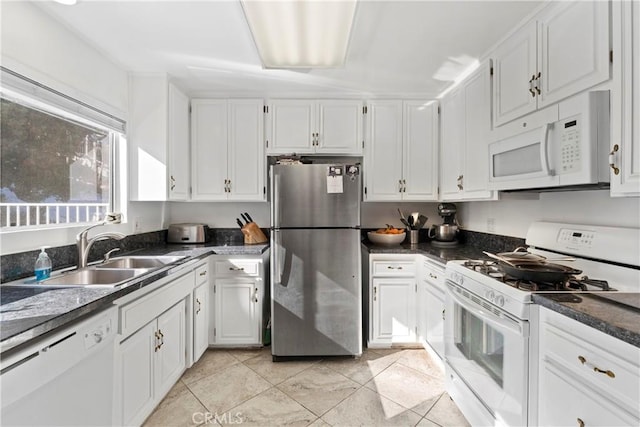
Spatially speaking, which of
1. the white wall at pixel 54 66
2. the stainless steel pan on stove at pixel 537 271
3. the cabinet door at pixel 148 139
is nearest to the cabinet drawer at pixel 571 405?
the stainless steel pan on stove at pixel 537 271

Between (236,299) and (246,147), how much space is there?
1464mm

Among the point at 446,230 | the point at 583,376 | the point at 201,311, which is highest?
the point at 446,230

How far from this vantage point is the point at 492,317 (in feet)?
4.65

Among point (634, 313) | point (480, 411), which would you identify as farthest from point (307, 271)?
point (634, 313)

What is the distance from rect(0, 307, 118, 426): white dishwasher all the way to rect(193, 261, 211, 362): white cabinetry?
0.90 m

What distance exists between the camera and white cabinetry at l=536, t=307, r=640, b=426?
2.85 feet

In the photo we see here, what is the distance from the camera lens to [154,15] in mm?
1652

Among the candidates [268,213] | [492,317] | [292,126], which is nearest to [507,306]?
[492,317]

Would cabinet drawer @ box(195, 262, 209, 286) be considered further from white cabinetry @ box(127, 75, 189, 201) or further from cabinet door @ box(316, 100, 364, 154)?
cabinet door @ box(316, 100, 364, 154)

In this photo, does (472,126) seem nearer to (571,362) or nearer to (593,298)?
(593,298)

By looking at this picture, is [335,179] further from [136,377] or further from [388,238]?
[136,377]

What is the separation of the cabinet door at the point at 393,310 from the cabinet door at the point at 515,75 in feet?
4.91

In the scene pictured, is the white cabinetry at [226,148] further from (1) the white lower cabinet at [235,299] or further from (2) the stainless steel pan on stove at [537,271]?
(2) the stainless steel pan on stove at [537,271]

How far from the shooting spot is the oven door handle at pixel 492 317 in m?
1.27
